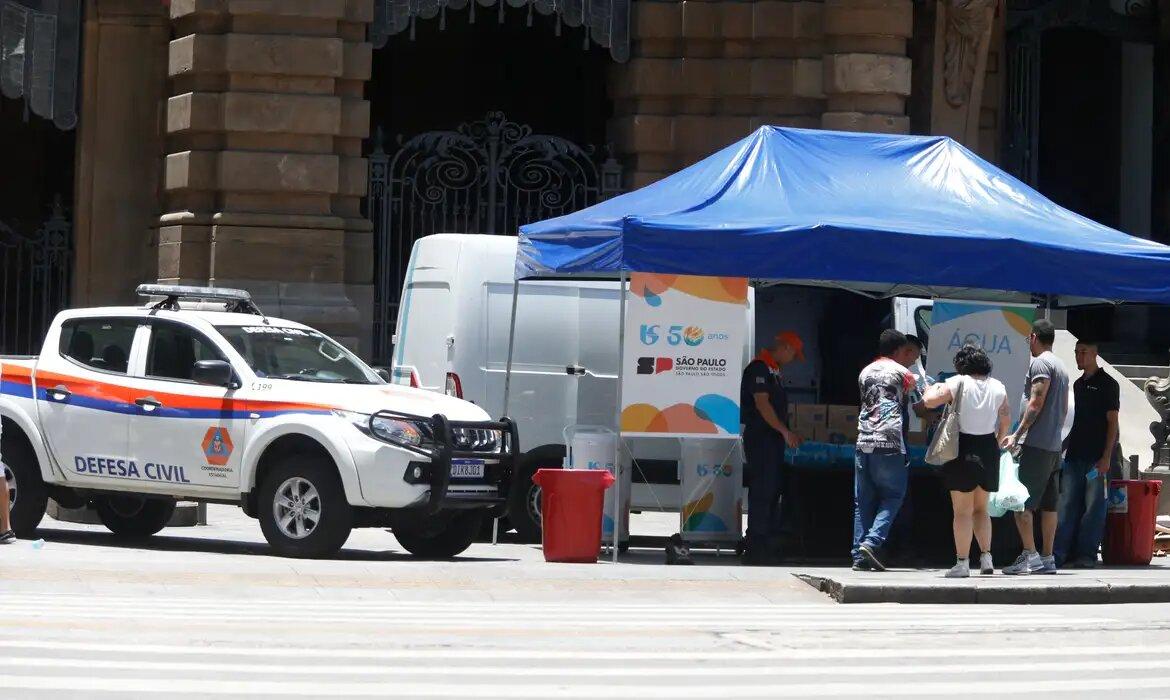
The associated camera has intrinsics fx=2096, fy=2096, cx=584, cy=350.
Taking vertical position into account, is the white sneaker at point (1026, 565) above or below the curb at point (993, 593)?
above

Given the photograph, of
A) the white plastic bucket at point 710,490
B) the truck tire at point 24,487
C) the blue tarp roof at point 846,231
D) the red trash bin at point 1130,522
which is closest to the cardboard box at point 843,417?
the white plastic bucket at point 710,490

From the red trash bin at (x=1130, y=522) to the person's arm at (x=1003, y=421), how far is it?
1.69m

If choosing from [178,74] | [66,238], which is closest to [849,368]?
[178,74]

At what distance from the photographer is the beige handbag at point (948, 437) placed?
1445 centimetres

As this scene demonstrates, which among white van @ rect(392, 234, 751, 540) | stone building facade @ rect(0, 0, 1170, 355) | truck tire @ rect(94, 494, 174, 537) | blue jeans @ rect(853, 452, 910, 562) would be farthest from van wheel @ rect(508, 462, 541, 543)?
stone building facade @ rect(0, 0, 1170, 355)

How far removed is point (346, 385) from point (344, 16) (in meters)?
8.40

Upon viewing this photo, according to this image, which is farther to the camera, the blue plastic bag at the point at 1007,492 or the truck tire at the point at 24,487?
the truck tire at the point at 24,487

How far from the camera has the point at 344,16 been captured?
22688mm

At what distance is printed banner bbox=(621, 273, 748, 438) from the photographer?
15359 millimetres

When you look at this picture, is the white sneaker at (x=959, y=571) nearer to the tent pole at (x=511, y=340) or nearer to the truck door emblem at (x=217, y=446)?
the tent pole at (x=511, y=340)

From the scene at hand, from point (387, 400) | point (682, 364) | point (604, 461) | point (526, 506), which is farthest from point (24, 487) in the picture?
point (682, 364)

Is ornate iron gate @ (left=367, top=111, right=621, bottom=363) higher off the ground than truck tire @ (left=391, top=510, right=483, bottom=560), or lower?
higher

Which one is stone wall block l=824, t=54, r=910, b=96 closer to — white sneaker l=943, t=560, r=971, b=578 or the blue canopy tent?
the blue canopy tent

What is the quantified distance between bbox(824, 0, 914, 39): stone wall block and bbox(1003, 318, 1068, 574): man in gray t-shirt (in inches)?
354
